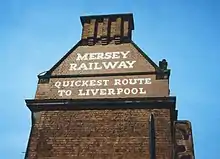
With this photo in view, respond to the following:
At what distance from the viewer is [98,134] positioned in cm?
1246

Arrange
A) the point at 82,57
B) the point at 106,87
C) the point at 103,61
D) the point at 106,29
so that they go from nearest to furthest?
the point at 106,87 → the point at 103,61 → the point at 82,57 → the point at 106,29

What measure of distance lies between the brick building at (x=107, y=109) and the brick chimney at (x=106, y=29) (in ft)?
0.29

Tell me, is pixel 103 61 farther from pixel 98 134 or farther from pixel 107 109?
pixel 98 134

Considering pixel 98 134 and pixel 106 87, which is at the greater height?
pixel 106 87

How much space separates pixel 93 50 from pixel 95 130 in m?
4.11

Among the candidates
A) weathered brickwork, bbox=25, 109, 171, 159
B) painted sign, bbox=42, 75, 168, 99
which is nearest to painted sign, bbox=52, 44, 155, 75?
painted sign, bbox=42, 75, 168, 99

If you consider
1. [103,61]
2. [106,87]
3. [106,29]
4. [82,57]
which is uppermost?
[106,29]

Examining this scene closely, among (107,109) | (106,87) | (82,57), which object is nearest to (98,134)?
(107,109)

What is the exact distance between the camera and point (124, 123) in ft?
41.2

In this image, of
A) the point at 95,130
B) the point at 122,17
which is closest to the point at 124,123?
the point at 95,130

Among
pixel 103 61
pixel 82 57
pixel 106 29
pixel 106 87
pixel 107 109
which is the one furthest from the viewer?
pixel 106 29

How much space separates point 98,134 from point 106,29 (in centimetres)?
548

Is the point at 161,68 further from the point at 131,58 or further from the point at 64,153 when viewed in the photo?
the point at 64,153

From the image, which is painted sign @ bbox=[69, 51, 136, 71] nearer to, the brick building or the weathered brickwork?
the brick building
